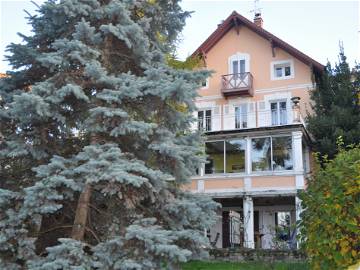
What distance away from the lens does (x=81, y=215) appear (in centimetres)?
660

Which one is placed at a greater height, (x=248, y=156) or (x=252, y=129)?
(x=252, y=129)

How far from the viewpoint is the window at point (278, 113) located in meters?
21.0

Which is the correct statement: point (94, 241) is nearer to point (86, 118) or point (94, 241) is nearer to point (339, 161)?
point (86, 118)

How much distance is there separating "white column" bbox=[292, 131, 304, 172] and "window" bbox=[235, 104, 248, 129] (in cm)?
356

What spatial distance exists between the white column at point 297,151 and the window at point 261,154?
1274mm

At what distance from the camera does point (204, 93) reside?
22.9 meters

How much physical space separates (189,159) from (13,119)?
2.96 meters

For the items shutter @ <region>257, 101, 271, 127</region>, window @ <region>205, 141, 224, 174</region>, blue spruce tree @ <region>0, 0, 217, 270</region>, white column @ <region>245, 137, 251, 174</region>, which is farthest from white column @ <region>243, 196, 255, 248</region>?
blue spruce tree @ <region>0, 0, 217, 270</region>

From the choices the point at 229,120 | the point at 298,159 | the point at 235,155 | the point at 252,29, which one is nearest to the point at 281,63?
the point at 252,29

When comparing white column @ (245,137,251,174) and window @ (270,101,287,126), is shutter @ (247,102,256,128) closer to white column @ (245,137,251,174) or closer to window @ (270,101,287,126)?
window @ (270,101,287,126)

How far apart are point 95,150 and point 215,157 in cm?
1517

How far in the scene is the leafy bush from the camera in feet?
17.0

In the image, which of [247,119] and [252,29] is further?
[252,29]

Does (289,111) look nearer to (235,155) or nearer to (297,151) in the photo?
(235,155)
